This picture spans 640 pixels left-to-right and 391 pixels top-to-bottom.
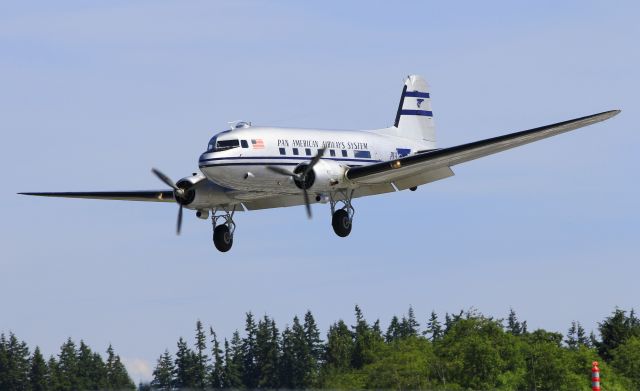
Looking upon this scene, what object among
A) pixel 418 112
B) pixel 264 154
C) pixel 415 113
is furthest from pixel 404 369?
pixel 264 154

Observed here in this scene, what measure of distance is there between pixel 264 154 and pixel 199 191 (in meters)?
3.54

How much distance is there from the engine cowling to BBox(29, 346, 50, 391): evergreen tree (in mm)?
77977

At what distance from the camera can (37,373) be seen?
114500mm

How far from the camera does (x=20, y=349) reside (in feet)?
391

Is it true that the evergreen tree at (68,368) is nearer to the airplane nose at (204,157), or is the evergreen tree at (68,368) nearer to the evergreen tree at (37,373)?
the evergreen tree at (37,373)

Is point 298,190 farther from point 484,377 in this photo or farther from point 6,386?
point 6,386

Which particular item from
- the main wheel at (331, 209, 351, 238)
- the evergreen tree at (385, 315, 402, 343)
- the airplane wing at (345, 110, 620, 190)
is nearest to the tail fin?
the airplane wing at (345, 110, 620, 190)

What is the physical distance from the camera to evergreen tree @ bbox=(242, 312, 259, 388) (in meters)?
119

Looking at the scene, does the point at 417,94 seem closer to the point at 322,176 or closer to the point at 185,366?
the point at 322,176

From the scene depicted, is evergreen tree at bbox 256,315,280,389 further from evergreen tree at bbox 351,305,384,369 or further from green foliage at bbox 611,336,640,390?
green foliage at bbox 611,336,640,390

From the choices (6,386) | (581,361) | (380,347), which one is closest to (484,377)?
(581,361)

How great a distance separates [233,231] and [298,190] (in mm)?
4139

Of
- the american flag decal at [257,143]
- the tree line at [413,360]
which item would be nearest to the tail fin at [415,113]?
the american flag decal at [257,143]

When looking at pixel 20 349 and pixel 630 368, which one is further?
pixel 20 349
